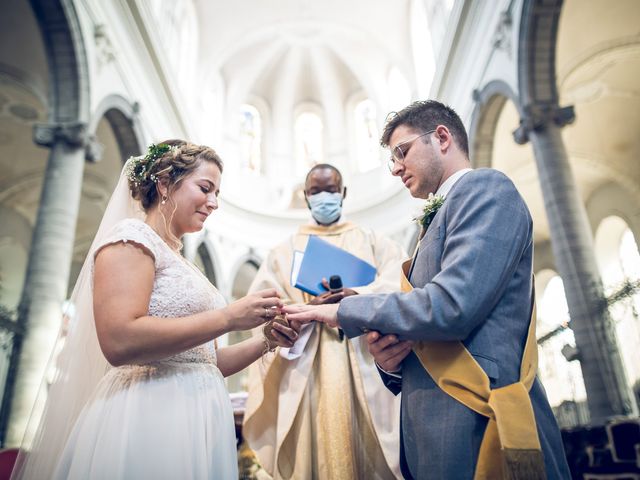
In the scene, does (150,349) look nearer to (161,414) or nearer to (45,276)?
(161,414)

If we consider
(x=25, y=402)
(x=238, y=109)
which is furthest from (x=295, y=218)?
(x=25, y=402)

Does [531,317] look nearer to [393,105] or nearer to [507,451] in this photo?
[507,451]

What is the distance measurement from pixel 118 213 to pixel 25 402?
4107 millimetres

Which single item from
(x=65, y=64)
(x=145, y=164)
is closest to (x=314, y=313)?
(x=145, y=164)

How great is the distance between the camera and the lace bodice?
1.84 m

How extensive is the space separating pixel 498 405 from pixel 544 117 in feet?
20.3

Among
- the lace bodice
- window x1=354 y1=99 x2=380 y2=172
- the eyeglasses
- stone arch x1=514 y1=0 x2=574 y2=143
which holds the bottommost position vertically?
the lace bodice

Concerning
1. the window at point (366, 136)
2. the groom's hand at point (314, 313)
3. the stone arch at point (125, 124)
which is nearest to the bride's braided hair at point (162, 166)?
the groom's hand at point (314, 313)

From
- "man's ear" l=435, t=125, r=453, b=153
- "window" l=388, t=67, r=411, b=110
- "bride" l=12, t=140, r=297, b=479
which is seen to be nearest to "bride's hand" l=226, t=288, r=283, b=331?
"bride" l=12, t=140, r=297, b=479

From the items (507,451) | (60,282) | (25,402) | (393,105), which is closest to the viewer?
(507,451)

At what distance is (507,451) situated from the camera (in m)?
1.39

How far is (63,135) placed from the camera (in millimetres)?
6512

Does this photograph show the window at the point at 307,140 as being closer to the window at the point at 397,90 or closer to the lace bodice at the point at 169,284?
the window at the point at 397,90

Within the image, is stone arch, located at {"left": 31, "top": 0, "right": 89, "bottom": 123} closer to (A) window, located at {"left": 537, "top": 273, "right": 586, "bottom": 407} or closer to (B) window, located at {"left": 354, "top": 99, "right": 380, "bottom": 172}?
(A) window, located at {"left": 537, "top": 273, "right": 586, "bottom": 407}
